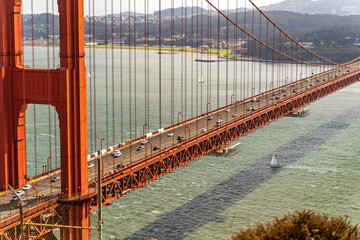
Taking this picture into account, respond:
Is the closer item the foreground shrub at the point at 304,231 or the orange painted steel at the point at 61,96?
the foreground shrub at the point at 304,231

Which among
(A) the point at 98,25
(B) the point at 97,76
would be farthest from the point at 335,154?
(A) the point at 98,25

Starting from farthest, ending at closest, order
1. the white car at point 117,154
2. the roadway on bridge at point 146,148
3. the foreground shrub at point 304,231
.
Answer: the white car at point 117,154
the roadway on bridge at point 146,148
the foreground shrub at point 304,231

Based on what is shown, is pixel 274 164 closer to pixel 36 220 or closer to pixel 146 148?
A: pixel 146 148

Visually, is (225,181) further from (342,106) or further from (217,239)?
(342,106)

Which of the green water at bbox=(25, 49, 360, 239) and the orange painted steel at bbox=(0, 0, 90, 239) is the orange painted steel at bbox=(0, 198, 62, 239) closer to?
the orange painted steel at bbox=(0, 0, 90, 239)

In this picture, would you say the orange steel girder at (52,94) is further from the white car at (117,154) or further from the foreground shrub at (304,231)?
the foreground shrub at (304,231)

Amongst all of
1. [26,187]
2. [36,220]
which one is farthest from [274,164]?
[36,220]

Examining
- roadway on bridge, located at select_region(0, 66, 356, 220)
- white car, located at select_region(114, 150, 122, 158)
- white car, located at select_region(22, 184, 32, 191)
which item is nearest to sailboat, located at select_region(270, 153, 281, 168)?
roadway on bridge, located at select_region(0, 66, 356, 220)

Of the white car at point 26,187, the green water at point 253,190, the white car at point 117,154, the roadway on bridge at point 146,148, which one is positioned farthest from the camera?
the green water at point 253,190

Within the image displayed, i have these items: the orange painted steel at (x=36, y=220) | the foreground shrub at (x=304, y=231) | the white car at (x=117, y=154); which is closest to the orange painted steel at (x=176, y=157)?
the white car at (x=117, y=154)
